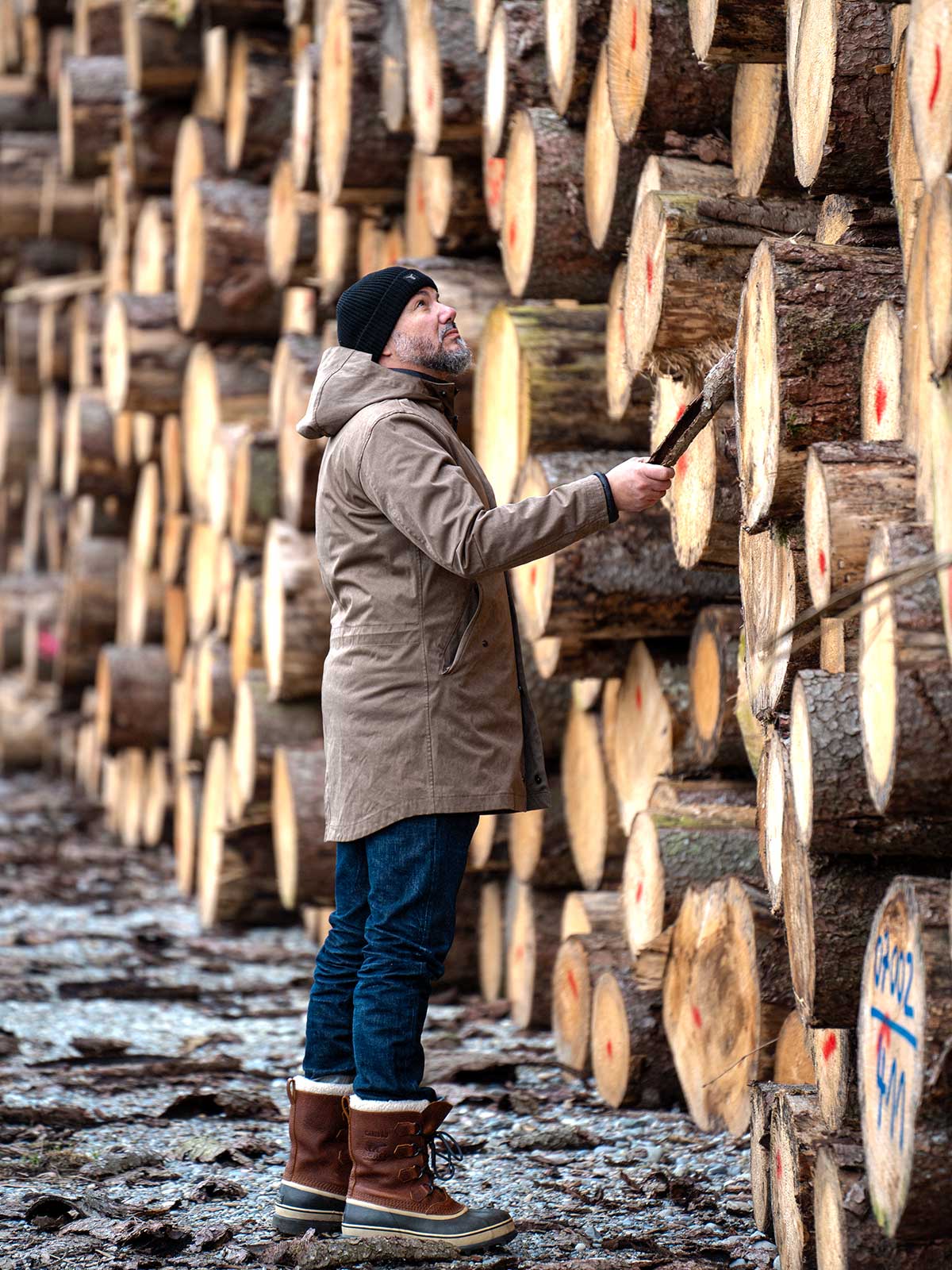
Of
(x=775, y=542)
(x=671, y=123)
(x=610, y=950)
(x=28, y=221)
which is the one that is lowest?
(x=610, y=950)

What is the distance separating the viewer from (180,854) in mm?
7074

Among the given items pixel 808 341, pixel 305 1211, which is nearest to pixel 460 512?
pixel 808 341

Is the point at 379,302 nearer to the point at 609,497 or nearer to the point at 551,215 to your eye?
the point at 609,497

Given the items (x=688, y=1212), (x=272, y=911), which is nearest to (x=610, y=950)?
(x=688, y=1212)

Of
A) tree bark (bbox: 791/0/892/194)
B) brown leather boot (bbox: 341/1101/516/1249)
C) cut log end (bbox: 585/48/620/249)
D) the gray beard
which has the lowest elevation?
brown leather boot (bbox: 341/1101/516/1249)

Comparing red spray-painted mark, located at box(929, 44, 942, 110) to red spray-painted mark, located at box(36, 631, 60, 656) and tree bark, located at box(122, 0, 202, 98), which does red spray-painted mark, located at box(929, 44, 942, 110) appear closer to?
tree bark, located at box(122, 0, 202, 98)

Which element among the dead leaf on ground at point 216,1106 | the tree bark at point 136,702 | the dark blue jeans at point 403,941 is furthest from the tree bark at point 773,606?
the tree bark at point 136,702

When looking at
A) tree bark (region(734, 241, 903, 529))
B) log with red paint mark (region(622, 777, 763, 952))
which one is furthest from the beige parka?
log with red paint mark (region(622, 777, 763, 952))

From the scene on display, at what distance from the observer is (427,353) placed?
3199mm

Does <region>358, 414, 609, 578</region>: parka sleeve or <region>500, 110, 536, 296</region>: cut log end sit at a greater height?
<region>500, 110, 536, 296</region>: cut log end

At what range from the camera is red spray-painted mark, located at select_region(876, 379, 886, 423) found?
2609 mm

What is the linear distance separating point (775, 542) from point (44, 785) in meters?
7.61

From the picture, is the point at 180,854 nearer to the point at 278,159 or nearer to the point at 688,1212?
the point at 278,159

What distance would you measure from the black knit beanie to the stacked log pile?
47 cm
